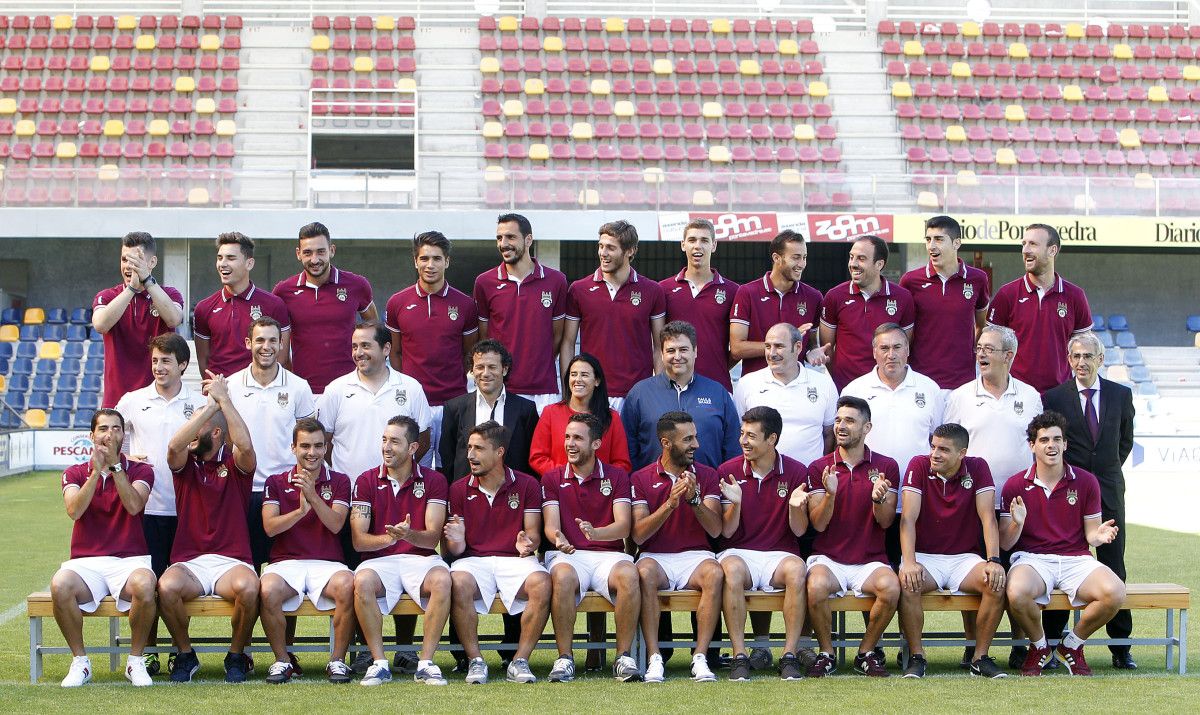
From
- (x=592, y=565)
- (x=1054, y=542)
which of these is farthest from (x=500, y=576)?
(x=1054, y=542)

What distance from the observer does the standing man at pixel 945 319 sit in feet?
26.4

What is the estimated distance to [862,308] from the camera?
7973 millimetres

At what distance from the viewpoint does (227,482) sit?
703 cm

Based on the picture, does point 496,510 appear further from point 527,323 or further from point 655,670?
point 527,323

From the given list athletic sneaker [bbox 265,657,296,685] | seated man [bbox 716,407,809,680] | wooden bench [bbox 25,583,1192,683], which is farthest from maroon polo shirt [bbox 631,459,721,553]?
athletic sneaker [bbox 265,657,296,685]

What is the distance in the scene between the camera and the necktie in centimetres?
754

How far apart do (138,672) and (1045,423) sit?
476 cm

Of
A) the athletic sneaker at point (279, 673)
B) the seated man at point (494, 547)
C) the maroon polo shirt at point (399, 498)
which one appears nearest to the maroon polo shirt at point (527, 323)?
the seated man at point (494, 547)

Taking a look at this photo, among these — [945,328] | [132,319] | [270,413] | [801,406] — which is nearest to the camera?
[270,413]

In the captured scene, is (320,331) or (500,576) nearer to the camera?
(500,576)

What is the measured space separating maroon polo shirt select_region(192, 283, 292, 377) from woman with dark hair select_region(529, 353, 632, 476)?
5.52 ft

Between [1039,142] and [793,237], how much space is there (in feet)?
61.8

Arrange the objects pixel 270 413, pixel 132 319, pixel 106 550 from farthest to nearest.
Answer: pixel 132 319 → pixel 270 413 → pixel 106 550

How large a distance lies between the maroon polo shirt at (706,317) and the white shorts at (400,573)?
2.13 metres
